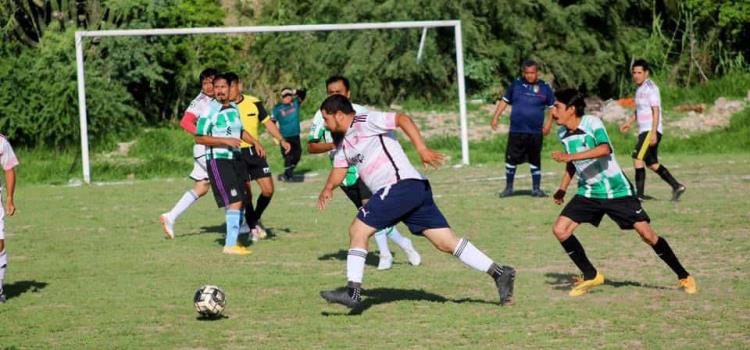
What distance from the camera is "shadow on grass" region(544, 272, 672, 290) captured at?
428 inches

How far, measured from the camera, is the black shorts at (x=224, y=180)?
1353 cm

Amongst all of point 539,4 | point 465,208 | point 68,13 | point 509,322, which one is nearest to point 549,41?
point 539,4

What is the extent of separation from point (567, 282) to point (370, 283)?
1.69 meters

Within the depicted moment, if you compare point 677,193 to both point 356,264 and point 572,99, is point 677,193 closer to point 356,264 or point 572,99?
point 572,99

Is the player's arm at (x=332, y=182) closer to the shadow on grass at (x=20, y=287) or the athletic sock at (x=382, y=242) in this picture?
the athletic sock at (x=382, y=242)

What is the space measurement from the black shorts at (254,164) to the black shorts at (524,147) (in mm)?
4838

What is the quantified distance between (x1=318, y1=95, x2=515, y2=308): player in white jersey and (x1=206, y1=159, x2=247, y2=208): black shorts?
385cm

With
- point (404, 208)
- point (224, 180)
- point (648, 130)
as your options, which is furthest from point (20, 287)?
point (648, 130)

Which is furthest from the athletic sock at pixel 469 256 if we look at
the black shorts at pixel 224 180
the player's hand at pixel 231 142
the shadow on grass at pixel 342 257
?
the black shorts at pixel 224 180

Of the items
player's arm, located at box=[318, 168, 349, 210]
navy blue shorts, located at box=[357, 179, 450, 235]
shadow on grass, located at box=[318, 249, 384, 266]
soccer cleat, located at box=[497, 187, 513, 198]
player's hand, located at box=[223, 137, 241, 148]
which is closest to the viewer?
navy blue shorts, located at box=[357, 179, 450, 235]

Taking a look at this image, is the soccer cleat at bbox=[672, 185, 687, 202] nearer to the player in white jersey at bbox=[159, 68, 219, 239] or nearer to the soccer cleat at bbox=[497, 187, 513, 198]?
the soccer cleat at bbox=[497, 187, 513, 198]

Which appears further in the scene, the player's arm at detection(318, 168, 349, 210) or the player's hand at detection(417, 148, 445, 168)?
the player's arm at detection(318, 168, 349, 210)

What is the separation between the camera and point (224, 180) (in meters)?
13.5

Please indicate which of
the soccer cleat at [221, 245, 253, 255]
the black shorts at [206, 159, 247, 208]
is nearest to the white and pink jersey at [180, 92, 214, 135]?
the black shorts at [206, 159, 247, 208]
